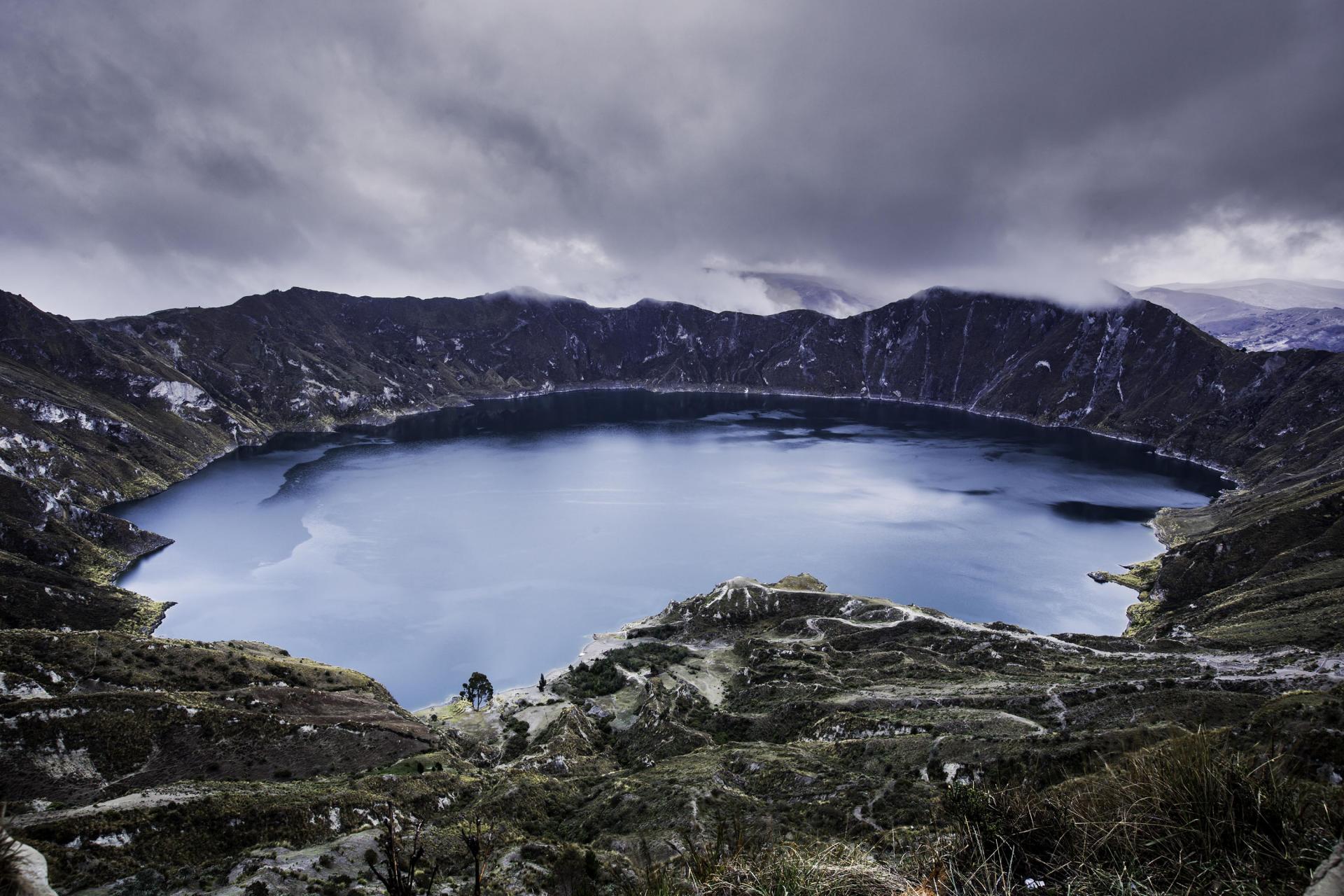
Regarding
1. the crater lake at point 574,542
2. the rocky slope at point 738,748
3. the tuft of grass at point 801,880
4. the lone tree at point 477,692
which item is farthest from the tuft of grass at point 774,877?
the crater lake at point 574,542

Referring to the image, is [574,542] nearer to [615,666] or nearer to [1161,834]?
[615,666]

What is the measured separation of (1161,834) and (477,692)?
6258 centimetres

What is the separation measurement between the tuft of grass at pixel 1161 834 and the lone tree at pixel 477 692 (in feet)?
196

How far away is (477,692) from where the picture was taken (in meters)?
60.0

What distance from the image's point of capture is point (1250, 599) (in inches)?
2372

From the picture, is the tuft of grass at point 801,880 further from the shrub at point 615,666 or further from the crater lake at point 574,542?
the crater lake at point 574,542

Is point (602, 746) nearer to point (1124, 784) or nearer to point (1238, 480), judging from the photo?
point (1124, 784)

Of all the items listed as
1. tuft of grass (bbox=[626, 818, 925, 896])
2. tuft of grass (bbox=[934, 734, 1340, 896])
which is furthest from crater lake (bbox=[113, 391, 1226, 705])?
tuft of grass (bbox=[934, 734, 1340, 896])

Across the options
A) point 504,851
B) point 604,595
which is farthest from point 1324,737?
point 604,595

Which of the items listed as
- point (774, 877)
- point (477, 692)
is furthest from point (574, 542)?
point (774, 877)

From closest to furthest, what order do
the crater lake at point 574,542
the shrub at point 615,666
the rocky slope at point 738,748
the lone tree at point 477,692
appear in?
the rocky slope at point 738,748 < the shrub at point 615,666 < the lone tree at point 477,692 < the crater lake at point 574,542

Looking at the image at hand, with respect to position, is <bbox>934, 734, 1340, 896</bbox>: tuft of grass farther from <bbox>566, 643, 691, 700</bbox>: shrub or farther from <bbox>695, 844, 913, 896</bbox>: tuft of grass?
<bbox>566, 643, 691, 700</bbox>: shrub

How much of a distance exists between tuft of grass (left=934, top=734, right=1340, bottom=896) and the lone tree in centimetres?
5969

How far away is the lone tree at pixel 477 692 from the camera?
5938 cm
